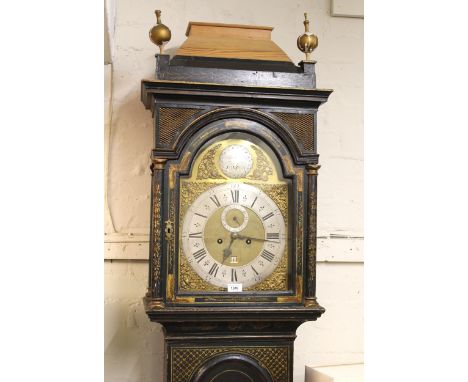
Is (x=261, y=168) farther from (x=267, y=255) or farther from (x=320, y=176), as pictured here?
(x=320, y=176)

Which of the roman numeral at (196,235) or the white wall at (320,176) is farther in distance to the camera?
the white wall at (320,176)

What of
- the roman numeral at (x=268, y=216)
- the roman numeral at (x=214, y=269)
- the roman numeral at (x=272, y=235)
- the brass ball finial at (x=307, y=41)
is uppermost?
the brass ball finial at (x=307, y=41)

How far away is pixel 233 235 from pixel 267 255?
15 cm

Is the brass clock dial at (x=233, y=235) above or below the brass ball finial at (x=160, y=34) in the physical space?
below

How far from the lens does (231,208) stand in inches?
99.6

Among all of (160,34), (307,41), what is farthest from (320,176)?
(160,34)

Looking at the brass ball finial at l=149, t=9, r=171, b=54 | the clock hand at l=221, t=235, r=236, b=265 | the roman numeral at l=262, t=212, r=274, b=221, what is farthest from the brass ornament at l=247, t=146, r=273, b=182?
the brass ball finial at l=149, t=9, r=171, b=54

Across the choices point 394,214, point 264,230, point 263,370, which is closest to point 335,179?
point 264,230

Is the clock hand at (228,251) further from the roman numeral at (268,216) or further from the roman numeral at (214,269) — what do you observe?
the roman numeral at (268,216)

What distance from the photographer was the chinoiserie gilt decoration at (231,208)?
2.47 meters

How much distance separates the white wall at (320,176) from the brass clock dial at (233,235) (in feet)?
1.45

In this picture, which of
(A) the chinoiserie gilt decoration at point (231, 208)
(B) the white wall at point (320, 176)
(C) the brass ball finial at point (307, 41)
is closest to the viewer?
(A) the chinoiserie gilt decoration at point (231, 208)

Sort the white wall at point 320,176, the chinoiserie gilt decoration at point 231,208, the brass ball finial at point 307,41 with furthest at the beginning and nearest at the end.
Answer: the white wall at point 320,176, the brass ball finial at point 307,41, the chinoiserie gilt decoration at point 231,208

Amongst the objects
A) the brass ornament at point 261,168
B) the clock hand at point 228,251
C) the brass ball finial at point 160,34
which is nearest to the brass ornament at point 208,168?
the brass ornament at point 261,168
